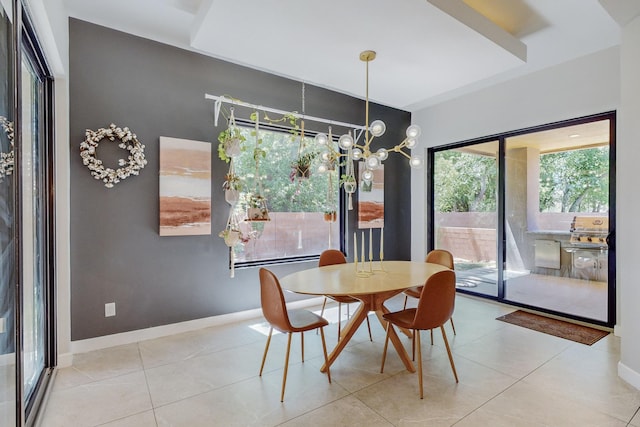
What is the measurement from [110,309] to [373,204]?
11.3 feet

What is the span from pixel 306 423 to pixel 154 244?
2.22 m

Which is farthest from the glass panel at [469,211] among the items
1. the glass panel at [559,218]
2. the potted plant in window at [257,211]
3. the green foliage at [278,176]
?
the potted plant in window at [257,211]

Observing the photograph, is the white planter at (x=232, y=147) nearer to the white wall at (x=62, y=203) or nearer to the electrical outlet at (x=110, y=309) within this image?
the white wall at (x=62, y=203)

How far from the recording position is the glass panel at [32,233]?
2.06 metres

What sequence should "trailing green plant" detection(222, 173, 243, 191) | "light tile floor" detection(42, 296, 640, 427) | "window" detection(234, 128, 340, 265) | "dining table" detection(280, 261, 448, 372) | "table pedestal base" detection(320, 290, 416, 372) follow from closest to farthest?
"light tile floor" detection(42, 296, 640, 427) → "dining table" detection(280, 261, 448, 372) → "table pedestal base" detection(320, 290, 416, 372) → "trailing green plant" detection(222, 173, 243, 191) → "window" detection(234, 128, 340, 265)

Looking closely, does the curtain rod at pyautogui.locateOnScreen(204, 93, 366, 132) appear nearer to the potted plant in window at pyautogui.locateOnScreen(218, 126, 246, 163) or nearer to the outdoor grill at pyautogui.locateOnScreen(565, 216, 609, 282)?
the potted plant in window at pyautogui.locateOnScreen(218, 126, 246, 163)

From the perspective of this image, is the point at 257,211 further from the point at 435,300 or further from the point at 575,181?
the point at 575,181

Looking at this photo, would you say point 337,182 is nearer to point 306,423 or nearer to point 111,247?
point 111,247

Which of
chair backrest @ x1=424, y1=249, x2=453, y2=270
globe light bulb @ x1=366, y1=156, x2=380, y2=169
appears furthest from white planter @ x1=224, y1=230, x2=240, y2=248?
chair backrest @ x1=424, y1=249, x2=453, y2=270

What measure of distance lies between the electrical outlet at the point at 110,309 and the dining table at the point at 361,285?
1.70m

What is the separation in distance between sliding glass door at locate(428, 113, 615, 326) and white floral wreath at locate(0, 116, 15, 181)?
4.78 m

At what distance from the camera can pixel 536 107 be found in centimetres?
392

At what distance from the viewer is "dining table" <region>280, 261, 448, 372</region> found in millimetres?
2290

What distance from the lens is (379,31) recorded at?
2604 mm
